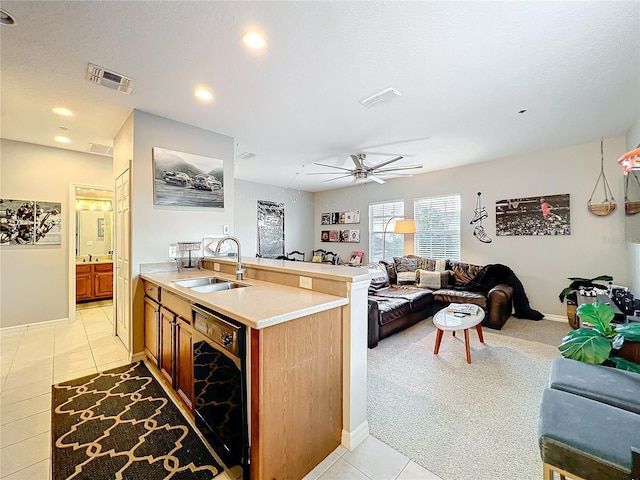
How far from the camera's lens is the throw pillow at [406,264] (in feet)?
17.8

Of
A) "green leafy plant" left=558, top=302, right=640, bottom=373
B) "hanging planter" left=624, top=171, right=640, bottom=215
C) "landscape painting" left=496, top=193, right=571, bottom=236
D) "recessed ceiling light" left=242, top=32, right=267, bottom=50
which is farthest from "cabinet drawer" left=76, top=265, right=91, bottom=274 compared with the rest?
"hanging planter" left=624, top=171, right=640, bottom=215

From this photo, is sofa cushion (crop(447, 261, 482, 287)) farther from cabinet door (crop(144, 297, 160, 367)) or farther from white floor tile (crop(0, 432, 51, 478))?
white floor tile (crop(0, 432, 51, 478))

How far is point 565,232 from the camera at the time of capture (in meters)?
4.26

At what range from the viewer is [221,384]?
1.55 metres

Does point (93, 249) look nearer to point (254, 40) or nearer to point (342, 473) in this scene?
point (254, 40)

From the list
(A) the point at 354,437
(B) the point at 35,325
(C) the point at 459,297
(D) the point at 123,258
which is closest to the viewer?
(A) the point at 354,437

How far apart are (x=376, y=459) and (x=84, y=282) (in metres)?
6.62

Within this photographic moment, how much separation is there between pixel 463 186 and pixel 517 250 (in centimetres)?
154

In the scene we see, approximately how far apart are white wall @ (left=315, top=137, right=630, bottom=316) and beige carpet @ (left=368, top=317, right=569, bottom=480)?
1319 millimetres

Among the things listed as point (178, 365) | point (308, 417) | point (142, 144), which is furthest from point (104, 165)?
point (308, 417)

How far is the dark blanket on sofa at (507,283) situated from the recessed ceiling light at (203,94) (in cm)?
472

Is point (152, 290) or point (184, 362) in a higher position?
point (152, 290)

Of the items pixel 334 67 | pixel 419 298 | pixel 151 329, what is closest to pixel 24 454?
pixel 151 329

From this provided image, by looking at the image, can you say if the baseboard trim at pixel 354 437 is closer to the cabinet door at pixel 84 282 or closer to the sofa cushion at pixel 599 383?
the sofa cushion at pixel 599 383
